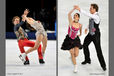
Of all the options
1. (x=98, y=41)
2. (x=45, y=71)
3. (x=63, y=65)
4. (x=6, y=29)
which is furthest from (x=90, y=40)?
(x=6, y=29)

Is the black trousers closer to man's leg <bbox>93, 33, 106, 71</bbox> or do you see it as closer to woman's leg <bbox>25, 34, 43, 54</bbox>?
man's leg <bbox>93, 33, 106, 71</bbox>

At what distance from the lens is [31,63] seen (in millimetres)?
6414

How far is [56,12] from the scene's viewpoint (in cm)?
639

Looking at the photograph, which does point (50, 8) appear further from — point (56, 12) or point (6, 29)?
point (6, 29)

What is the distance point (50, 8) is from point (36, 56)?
44.1 inches

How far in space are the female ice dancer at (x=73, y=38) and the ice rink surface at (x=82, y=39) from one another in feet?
0.23

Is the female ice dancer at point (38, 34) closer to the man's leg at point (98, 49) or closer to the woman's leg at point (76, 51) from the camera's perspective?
the woman's leg at point (76, 51)

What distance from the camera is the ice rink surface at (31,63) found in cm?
632

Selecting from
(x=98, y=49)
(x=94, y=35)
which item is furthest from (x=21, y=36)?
(x=98, y=49)

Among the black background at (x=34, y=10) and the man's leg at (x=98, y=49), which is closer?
the black background at (x=34, y=10)

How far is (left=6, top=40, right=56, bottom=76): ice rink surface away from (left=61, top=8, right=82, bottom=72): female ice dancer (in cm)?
30

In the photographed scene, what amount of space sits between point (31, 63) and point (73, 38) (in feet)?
3.59

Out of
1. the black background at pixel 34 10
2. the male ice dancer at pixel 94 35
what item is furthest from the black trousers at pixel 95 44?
the black background at pixel 34 10

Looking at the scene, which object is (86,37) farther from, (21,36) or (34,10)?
(21,36)
